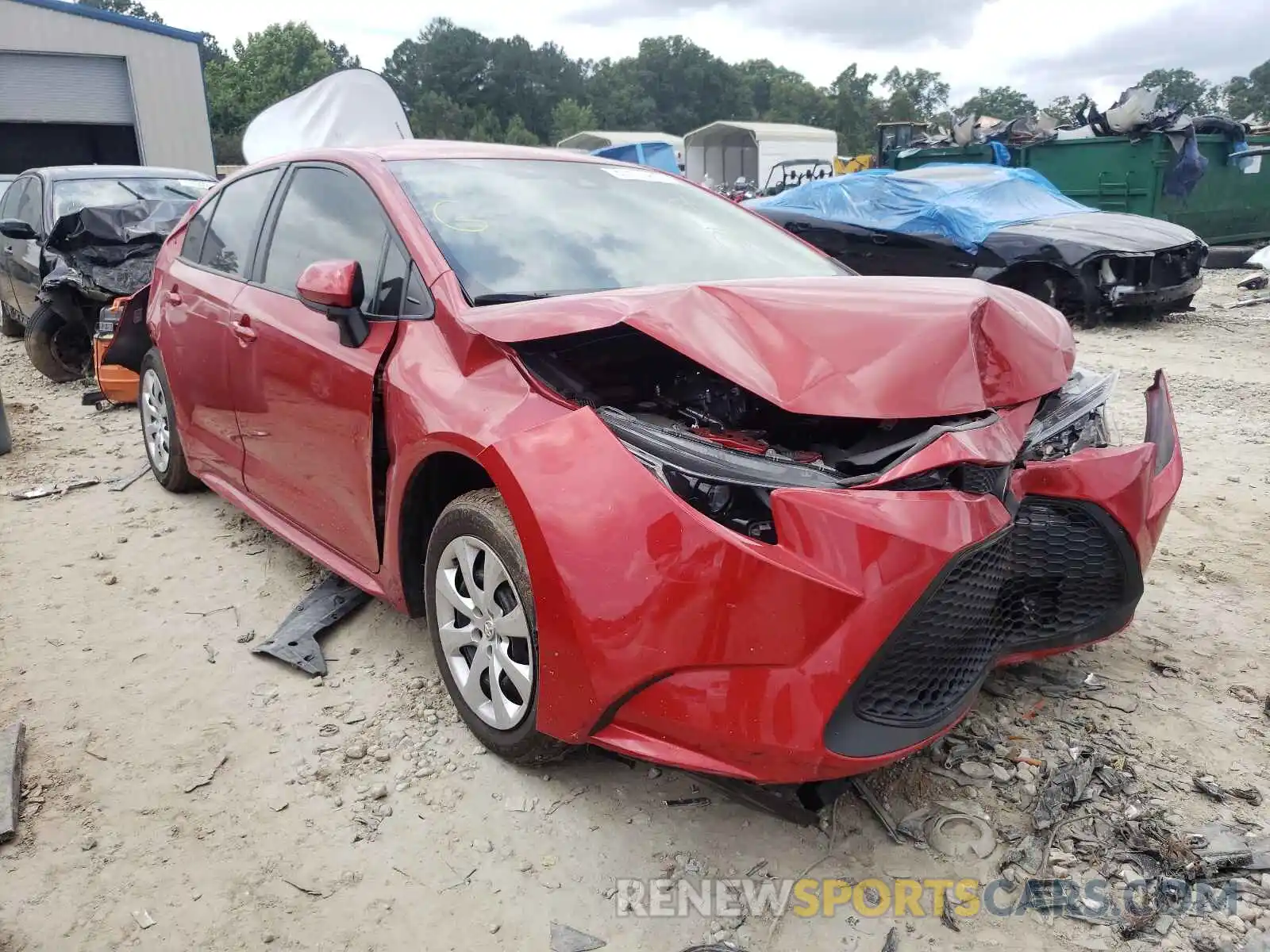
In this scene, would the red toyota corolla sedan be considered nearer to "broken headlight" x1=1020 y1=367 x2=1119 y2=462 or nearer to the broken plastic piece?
"broken headlight" x1=1020 y1=367 x2=1119 y2=462

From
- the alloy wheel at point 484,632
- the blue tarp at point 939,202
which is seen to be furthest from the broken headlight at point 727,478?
the blue tarp at point 939,202

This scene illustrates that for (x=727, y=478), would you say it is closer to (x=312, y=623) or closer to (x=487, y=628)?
(x=487, y=628)

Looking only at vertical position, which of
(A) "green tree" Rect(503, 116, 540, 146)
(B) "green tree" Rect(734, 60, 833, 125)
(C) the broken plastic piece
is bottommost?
(C) the broken plastic piece

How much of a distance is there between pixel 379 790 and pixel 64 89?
924 inches

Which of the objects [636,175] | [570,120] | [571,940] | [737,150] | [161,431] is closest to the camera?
[571,940]

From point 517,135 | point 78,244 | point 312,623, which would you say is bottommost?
point 312,623

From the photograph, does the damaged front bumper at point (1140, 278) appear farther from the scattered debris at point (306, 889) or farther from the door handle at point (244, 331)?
the scattered debris at point (306, 889)

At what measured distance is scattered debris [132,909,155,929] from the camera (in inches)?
80.2

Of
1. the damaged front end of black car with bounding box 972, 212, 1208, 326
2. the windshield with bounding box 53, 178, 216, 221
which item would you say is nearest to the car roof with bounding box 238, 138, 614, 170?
the windshield with bounding box 53, 178, 216, 221

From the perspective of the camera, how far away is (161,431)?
4605 millimetres

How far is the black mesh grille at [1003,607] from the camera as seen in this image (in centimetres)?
193

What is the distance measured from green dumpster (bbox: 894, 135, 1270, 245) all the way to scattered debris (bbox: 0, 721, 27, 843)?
40.1 ft

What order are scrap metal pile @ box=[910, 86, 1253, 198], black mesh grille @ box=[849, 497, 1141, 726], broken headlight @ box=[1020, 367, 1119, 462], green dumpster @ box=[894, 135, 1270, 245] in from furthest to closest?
green dumpster @ box=[894, 135, 1270, 245], scrap metal pile @ box=[910, 86, 1253, 198], broken headlight @ box=[1020, 367, 1119, 462], black mesh grille @ box=[849, 497, 1141, 726]

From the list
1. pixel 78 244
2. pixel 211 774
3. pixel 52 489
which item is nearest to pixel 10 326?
pixel 78 244
